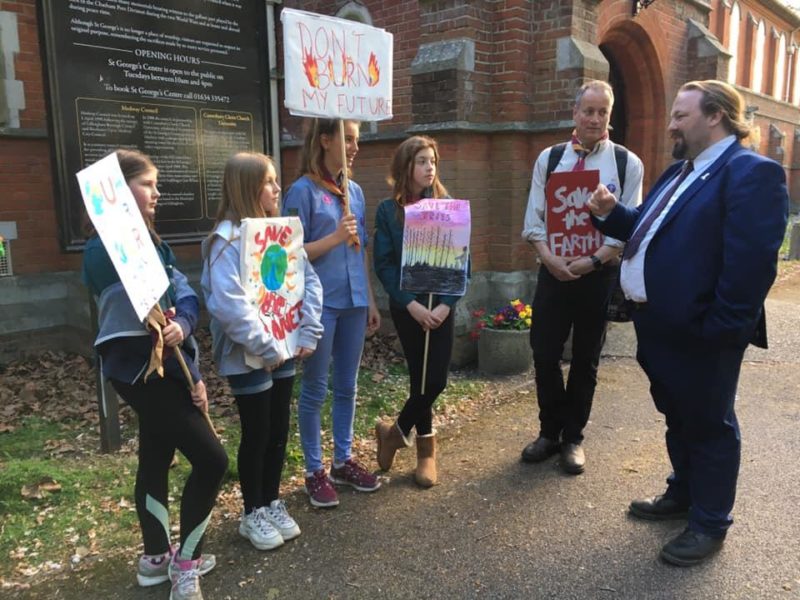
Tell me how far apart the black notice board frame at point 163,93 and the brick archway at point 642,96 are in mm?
5272

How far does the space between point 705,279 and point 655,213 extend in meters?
0.41

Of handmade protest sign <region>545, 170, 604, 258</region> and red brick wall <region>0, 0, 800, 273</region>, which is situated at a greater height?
red brick wall <region>0, 0, 800, 273</region>

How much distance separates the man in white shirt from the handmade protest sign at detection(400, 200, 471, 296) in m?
0.54

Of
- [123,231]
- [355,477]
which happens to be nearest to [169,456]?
[123,231]

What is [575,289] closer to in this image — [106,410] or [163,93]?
[106,410]

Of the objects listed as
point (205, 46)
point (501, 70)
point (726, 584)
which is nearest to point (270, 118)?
point (205, 46)

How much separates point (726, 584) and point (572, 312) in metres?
1.60

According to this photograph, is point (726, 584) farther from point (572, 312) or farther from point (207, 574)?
point (207, 574)

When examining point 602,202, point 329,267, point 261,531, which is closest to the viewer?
point 261,531

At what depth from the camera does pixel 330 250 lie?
3.20 meters

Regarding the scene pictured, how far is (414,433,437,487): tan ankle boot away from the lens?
3578 millimetres

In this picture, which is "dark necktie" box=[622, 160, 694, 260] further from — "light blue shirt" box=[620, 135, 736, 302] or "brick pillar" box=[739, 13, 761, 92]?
"brick pillar" box=[739, 13, 761, 92]

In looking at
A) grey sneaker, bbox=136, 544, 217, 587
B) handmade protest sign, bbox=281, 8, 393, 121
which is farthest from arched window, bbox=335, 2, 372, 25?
grey sneaker, bbox=136, 544, 217, 587

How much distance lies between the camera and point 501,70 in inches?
241
